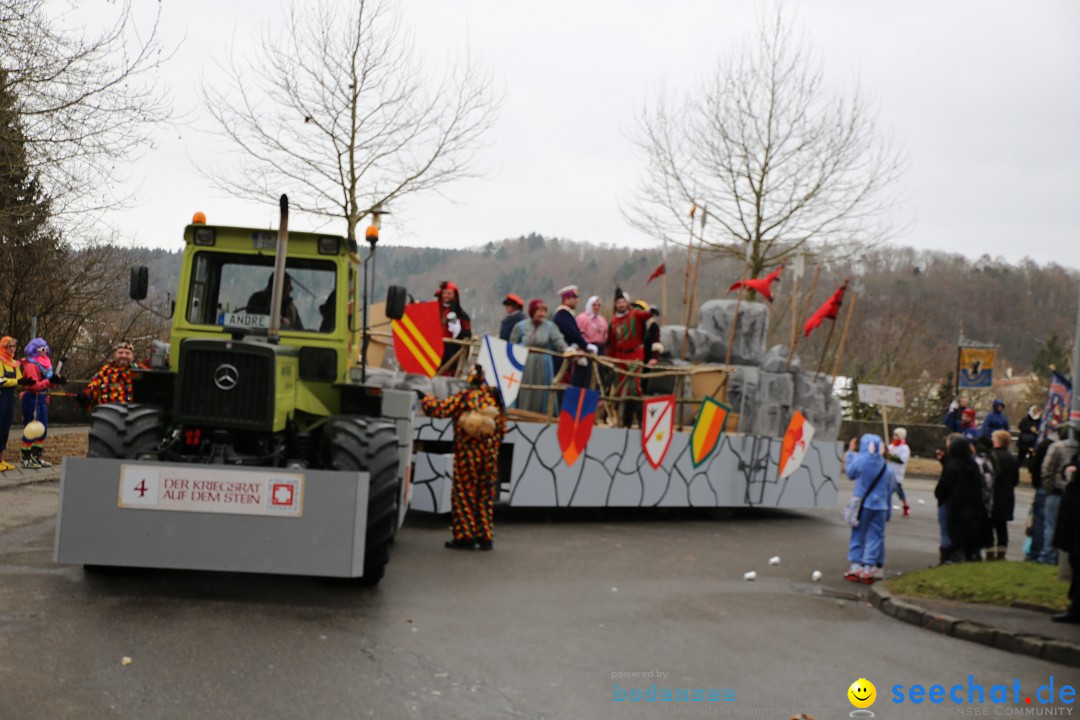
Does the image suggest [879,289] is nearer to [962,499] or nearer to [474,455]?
[962,499]

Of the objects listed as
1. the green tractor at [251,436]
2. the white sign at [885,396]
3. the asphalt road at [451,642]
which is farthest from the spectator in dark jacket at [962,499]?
the white sign at [885,396]

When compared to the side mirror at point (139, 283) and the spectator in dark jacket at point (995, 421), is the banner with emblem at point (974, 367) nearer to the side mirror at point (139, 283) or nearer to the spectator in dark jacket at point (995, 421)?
the spectator in dark jacket at point (995, 421)

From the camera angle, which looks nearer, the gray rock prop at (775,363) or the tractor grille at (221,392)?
the tractor grille at (221,392)

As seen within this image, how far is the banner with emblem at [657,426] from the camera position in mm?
15688

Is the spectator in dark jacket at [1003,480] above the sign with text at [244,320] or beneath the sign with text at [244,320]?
beneath

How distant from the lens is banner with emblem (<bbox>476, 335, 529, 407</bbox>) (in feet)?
44.7

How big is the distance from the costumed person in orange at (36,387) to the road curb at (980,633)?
10.2m

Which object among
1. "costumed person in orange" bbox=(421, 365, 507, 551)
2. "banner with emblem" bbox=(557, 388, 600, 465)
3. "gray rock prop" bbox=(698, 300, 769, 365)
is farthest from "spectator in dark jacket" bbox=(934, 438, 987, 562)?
"gray rock prop" bbox=(698, 300, 769, 365)

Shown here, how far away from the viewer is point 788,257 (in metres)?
26.8

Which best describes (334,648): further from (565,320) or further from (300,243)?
(565,320)

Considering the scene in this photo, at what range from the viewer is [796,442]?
16781mm

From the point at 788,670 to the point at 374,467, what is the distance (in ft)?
10.8

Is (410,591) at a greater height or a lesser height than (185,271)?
lesser

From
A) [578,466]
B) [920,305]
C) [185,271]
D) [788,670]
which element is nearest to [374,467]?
[185,271]
